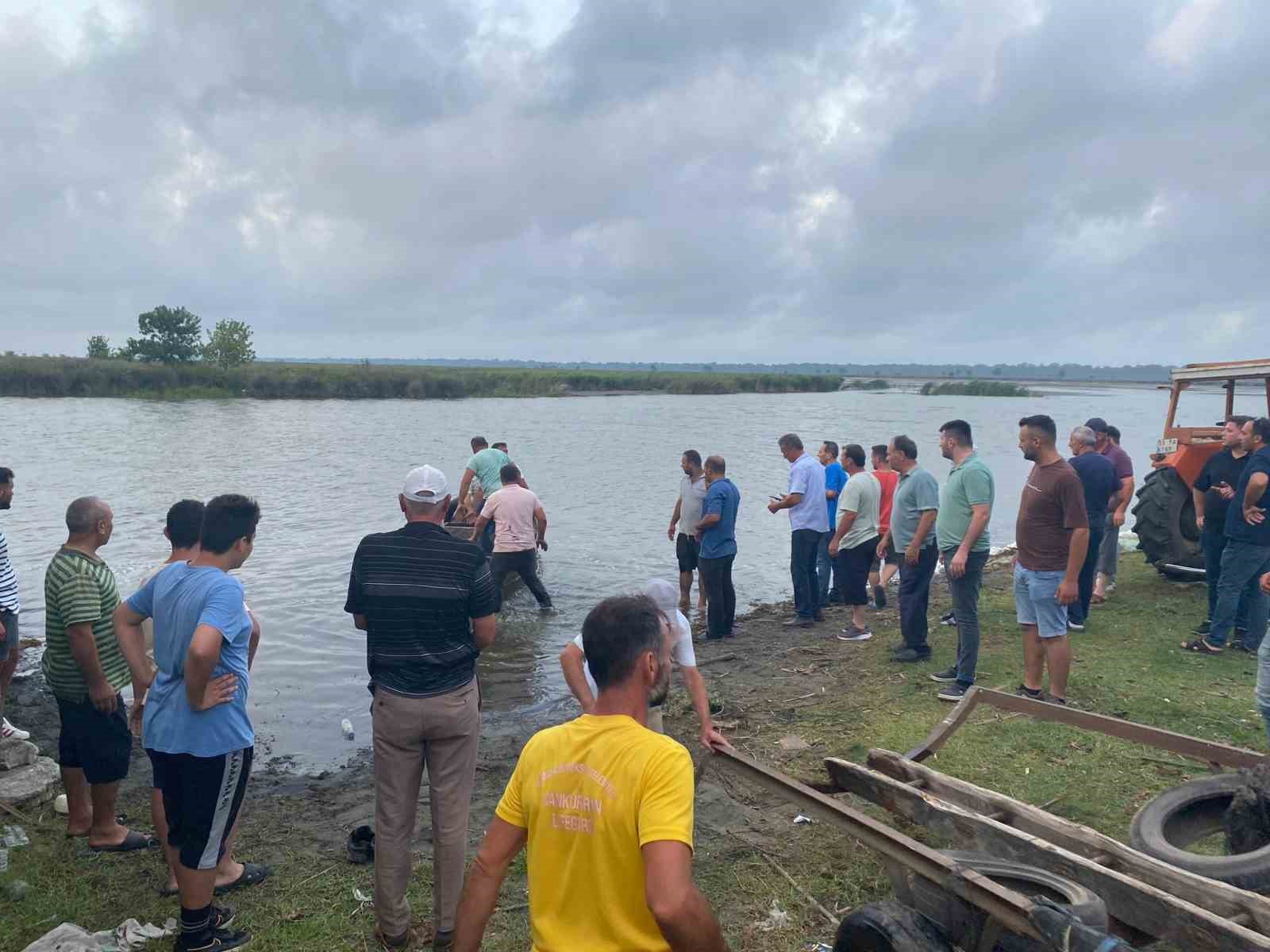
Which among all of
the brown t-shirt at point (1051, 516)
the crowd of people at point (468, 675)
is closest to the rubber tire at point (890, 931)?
the crowd of people at point (468, 675)

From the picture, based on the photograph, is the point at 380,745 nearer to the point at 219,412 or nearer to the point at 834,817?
the point at 834,817

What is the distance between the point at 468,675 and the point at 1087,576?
730 centimetres

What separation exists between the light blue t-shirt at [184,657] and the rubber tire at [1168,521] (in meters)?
9.90

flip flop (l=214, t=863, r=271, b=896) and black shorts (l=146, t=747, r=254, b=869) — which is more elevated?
black shorts (l=146, t=747, r=254, b=869)

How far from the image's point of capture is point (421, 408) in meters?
56.8

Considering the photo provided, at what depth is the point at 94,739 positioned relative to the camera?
179 inches

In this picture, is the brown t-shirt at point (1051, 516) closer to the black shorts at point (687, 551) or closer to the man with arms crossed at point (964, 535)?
the man with arms crossed at point (964, 535)

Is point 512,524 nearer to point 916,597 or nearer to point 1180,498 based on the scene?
point 916,597

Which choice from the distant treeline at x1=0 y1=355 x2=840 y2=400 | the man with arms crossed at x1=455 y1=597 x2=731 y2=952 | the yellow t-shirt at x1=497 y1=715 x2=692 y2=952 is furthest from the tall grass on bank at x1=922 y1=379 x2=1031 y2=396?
the yellow t-shirt at x1=497 y1=715 x2=692 y2=952

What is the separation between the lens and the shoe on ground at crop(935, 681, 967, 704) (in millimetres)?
6895

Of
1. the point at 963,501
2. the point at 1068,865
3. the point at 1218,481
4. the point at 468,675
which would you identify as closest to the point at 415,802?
the point at 468,675

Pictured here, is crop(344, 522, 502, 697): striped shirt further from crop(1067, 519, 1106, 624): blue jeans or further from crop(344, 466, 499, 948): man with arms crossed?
crop(1067, 519, 1106, 624): blue jeans

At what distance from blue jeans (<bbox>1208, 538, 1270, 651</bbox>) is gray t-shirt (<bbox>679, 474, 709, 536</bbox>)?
191 inches

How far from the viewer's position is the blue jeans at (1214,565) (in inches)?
323
